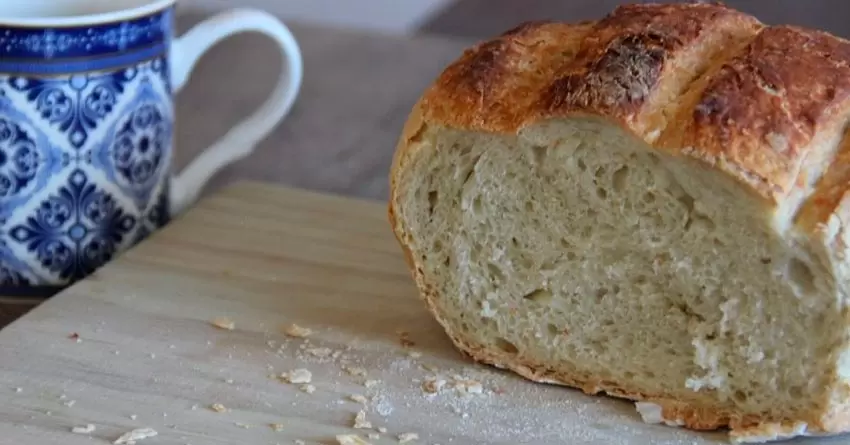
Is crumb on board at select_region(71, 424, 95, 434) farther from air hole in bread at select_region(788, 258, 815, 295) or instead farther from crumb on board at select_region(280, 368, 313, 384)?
air hole in bread at select_region(788, 258, 815, 295)

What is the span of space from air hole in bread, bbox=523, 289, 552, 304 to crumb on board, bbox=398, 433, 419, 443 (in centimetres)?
21

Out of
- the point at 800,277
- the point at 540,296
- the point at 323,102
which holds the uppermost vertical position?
the point at 800,277

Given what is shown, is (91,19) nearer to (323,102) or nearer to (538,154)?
(538,154)

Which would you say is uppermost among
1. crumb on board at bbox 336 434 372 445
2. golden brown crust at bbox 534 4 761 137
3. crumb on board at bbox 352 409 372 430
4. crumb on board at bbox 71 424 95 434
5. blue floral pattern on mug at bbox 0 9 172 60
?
golden brown crust at bbox 534 4 761 137

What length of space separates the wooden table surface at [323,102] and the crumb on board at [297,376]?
58 centimetres

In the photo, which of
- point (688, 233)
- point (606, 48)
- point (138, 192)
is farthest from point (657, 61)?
point (138, 192)

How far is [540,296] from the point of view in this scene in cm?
120

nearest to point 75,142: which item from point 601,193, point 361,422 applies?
point 361,422

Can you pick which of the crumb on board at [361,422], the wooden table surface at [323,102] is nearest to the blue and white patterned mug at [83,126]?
the wooden table surface at [323,102]

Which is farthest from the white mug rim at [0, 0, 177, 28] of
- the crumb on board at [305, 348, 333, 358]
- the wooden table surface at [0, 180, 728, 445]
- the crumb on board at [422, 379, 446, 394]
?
the crumb on board at [422, 379, 446, 394]

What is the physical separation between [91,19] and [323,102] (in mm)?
860

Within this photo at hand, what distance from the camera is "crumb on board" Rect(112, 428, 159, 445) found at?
1027 millimetres

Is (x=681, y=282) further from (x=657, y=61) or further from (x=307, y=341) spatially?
(x=307, y=341)

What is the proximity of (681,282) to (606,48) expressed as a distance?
247 millimetres
